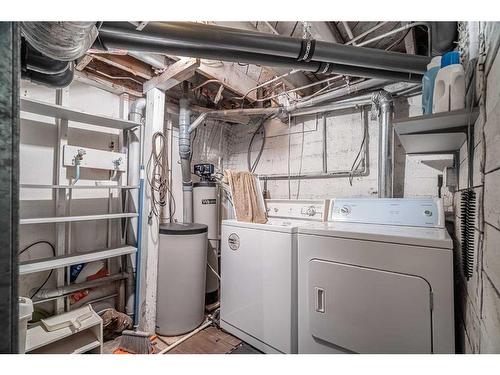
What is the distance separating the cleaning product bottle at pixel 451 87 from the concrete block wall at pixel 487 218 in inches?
1.9

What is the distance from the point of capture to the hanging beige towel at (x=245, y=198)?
2.07 meters

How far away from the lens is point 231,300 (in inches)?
75.7

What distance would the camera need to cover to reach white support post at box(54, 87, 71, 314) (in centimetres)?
180

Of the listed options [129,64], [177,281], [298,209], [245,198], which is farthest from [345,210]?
[129,64]

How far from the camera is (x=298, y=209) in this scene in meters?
2.08

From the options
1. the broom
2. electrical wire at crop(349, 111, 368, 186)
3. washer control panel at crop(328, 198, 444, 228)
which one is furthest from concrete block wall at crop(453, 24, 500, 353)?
the broom

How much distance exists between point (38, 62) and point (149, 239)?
139cm

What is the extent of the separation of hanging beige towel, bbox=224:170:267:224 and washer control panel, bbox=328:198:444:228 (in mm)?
651

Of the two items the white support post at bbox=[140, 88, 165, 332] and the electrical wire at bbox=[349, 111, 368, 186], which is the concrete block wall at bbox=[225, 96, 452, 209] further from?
the white support post at bbox=[140, 88, 165, 332]

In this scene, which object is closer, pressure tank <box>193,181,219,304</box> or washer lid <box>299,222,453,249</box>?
washer lid <box>299,222,453,249</box>

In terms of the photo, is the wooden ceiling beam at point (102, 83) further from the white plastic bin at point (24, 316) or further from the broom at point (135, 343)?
the broom at point (135, 343)

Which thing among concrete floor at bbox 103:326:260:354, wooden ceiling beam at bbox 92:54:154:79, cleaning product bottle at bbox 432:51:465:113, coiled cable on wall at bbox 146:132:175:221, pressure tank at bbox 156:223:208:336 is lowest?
concrete floor at bbox 103:326:260:354
